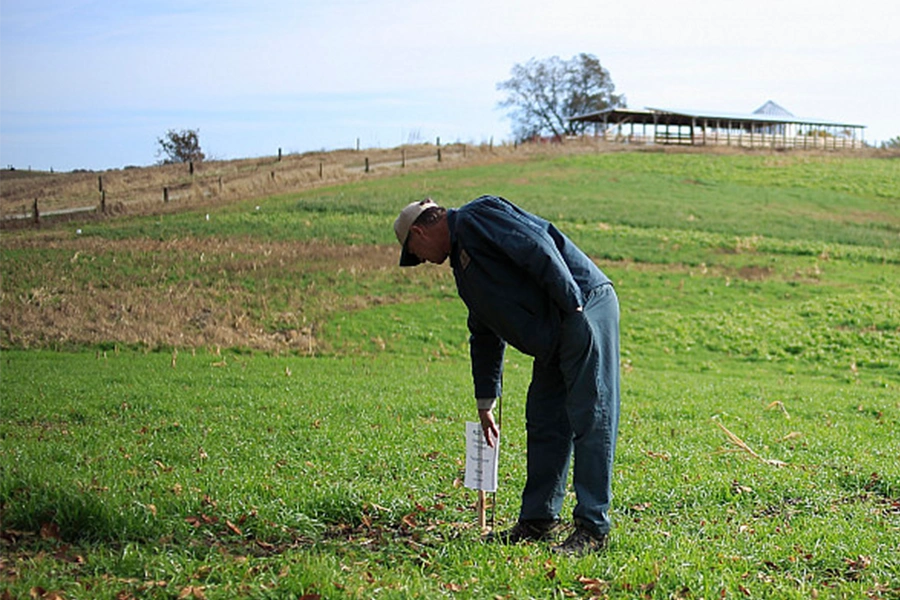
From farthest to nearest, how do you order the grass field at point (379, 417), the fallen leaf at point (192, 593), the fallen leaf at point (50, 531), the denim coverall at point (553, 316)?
the fallen leaf at point (50, 531)
the denim coverall at point (553, 316)
the grass field at point (379, 417)
the fallen leaf at point (192, 593)

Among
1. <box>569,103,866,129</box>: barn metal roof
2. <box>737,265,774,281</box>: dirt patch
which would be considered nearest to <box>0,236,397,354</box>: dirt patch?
<box>737,265,774,281</box>: dirt patch

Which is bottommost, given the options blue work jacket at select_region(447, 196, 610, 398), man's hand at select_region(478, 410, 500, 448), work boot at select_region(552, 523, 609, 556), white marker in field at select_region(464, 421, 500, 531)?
work boot at select_region(552, 523, 609, 556)

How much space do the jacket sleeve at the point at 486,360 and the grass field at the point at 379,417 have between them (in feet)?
3.01

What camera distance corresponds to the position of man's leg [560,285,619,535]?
559cm

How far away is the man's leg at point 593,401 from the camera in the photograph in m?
→ 5.59

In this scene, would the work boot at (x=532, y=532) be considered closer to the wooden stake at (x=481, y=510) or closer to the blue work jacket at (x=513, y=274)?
the wooden stake at (x=481, y=510)

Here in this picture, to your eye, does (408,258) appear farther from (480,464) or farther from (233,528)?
(233,528)

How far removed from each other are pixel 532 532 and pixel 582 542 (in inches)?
20.7

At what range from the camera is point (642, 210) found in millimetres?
38125

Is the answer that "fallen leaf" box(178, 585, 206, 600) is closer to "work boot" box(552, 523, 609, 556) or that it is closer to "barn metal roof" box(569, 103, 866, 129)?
"work boot" box(552, 523, 609, 556)

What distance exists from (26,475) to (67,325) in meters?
13.7

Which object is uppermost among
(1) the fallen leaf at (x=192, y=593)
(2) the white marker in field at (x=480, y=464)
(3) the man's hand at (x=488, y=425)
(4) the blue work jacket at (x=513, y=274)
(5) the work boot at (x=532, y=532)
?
(4) the blue work jacket at (x=513, y=274)

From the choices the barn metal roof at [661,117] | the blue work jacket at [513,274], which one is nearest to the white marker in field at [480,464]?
the blue work jacket at [513,274]

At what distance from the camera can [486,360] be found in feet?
19.9
